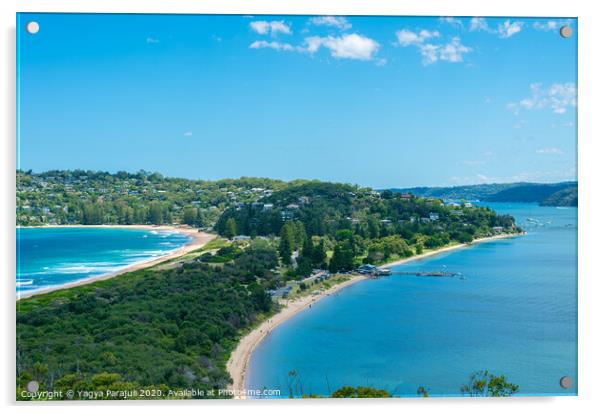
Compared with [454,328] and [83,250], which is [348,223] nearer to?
[454,328]

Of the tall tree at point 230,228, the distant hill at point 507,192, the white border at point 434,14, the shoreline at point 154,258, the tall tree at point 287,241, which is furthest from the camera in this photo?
the tall tree at point 230,228

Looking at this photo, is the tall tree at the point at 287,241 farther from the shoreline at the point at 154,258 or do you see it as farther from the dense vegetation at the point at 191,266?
the shoreline at the point at 154,258

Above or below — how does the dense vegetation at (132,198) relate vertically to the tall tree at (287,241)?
above

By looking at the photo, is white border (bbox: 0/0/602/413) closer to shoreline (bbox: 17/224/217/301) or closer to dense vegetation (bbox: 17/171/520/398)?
dense vegetation (bbox: 17/171/520/398)

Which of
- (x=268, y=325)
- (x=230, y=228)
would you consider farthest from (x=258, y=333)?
(x=230, y=228)

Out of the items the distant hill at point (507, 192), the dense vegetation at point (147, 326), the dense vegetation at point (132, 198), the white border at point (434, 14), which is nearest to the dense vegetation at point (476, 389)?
the white border at point (434, 14)

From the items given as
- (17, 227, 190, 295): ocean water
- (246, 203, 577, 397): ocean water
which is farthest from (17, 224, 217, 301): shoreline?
(246, 203, 577, 397): ocean water

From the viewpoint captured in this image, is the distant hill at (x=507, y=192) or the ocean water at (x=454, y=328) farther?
the distant hill at (x=507, y=192)
